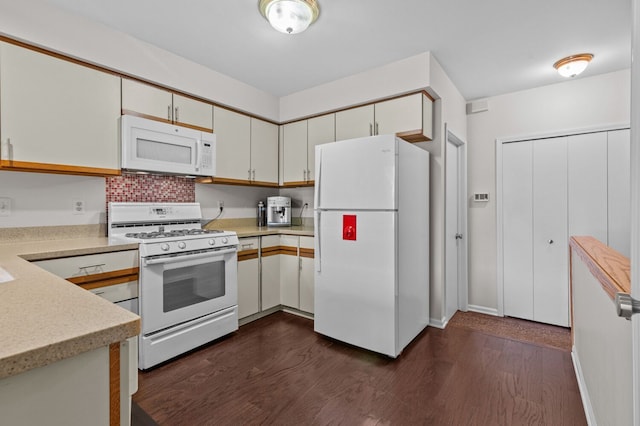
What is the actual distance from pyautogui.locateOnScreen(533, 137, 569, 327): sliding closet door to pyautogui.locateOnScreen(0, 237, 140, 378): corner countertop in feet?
12.1

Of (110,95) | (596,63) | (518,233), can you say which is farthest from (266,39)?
(518,233)

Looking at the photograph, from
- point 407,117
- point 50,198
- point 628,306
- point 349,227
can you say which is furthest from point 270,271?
point 628,306

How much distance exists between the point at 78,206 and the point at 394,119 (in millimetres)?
2719

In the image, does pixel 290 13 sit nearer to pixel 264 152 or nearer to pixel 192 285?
pixel 264 152

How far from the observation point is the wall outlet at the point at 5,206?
6.89 feet

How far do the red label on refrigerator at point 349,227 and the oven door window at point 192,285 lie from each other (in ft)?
3.51

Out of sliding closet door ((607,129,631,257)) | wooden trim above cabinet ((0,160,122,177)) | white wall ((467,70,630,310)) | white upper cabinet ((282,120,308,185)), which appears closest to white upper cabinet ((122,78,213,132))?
wooden trim above cabinet ((0,160,122,177))

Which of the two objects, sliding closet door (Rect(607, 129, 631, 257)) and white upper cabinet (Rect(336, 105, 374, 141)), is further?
white upper cabinet (Rect(336, 105, 374, 141))

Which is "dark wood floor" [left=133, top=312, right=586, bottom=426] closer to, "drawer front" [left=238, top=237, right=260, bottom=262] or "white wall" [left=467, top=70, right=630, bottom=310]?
"drawer front" [left=238, top=237, right=260, bottom=262]

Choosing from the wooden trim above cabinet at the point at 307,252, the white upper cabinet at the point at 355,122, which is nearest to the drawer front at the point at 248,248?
the wooden trim above cabinet at the point at 307,252

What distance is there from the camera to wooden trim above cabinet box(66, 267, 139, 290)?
1.92 m

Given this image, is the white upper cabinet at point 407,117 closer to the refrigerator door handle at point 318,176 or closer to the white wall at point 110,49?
the refrigerator door handle at point 318,176

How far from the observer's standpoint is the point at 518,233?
11.0 feet

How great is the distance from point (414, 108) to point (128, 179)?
2571mm
